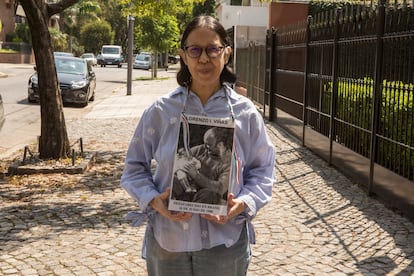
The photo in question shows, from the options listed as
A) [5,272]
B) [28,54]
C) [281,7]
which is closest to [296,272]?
[5,272]

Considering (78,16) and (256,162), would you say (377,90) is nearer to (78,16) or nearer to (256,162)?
(256,162)

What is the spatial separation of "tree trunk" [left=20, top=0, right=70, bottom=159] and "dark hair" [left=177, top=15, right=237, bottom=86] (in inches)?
249

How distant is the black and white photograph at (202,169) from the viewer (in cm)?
216

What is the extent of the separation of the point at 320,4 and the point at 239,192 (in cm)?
3246

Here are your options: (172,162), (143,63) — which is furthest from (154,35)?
(172,162)

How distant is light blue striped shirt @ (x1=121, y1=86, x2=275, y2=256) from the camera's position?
228 centimetres

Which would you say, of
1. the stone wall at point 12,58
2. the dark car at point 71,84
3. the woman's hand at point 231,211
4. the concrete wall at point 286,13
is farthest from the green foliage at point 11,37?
the woman's hand at point 231,211

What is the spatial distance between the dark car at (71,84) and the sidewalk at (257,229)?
10.7m

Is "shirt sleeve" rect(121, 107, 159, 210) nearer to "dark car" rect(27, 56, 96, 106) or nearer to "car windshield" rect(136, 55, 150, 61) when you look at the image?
"dark car" rect(27, 56, 96, 106)

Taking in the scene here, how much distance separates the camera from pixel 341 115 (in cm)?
868

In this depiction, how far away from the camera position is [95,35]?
76625mm

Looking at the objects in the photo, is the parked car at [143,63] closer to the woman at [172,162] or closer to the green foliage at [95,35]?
Answer: the green foliage at [95,35]

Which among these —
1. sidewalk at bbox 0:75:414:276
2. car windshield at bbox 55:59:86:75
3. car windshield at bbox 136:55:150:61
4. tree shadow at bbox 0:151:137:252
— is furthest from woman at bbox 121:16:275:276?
car windshield at bbox 136:55:150:61

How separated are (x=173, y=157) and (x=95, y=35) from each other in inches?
3023
